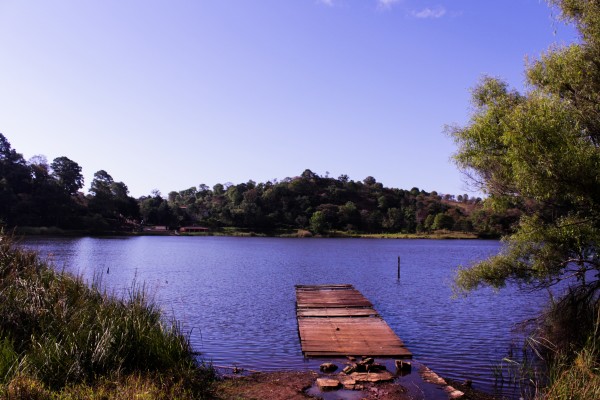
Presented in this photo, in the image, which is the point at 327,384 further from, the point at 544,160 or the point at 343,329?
the point at 544,160

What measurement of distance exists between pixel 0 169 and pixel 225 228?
196 ft

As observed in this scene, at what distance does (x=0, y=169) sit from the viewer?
87438 mm

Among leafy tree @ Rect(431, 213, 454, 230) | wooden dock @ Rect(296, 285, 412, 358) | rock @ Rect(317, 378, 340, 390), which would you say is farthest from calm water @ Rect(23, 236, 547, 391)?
leafy tree @ Rect(431, 213, 454, 230)

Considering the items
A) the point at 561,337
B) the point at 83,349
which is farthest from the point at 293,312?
the point at 83,349

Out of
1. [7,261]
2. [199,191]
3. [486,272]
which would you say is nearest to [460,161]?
[486,272]

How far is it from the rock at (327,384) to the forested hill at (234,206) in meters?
60.4

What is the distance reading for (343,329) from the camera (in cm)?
1642

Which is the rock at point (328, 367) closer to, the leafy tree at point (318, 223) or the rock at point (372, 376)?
the rock at point (372, 376)

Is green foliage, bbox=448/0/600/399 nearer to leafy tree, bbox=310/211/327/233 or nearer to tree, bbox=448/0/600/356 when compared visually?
tree, bbox=448/0/600/356

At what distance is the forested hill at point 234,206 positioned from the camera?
9074 cm

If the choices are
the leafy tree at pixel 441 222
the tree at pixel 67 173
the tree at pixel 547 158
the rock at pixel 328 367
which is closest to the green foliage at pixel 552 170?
the tree at pixel 547 158

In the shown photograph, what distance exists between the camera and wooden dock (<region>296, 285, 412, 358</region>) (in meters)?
13.7

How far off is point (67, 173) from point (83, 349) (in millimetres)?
102918

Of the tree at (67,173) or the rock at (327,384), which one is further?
the tree at (67,173)
